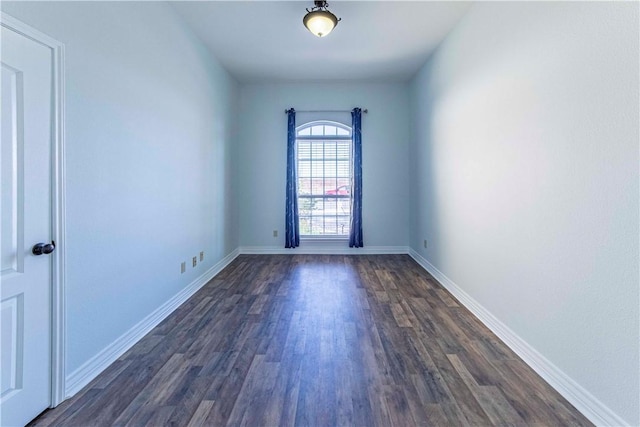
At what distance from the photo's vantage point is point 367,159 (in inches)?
208

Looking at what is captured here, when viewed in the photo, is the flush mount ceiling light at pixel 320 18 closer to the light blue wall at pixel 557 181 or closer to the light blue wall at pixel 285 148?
the light blue wall at pixel 557 181

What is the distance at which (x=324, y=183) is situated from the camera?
18.0 ft

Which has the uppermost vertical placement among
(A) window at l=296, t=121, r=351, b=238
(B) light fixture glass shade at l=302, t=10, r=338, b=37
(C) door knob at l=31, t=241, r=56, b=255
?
(B) light fixture glass shade at l=302, t=10, r=338, b=37

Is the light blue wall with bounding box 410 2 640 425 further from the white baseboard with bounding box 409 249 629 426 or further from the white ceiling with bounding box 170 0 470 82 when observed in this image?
the white ceiling with bounding box 170 0 470 82

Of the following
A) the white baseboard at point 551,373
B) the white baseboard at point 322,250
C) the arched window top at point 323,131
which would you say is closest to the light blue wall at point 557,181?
the white baseboard at point 551,373

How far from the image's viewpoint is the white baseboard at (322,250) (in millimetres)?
5344

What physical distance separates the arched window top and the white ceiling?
794mm

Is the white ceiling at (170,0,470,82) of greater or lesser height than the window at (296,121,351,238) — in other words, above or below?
above

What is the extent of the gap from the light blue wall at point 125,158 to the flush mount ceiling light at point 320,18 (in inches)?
53.2

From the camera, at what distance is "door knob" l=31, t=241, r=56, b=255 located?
4.94ft

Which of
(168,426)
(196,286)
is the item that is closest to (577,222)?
(168,426)

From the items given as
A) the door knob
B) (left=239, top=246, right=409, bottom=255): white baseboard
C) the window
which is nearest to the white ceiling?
the window

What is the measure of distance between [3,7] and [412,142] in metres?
4.74

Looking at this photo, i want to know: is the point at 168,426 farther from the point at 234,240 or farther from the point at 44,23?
the point at 234,240
